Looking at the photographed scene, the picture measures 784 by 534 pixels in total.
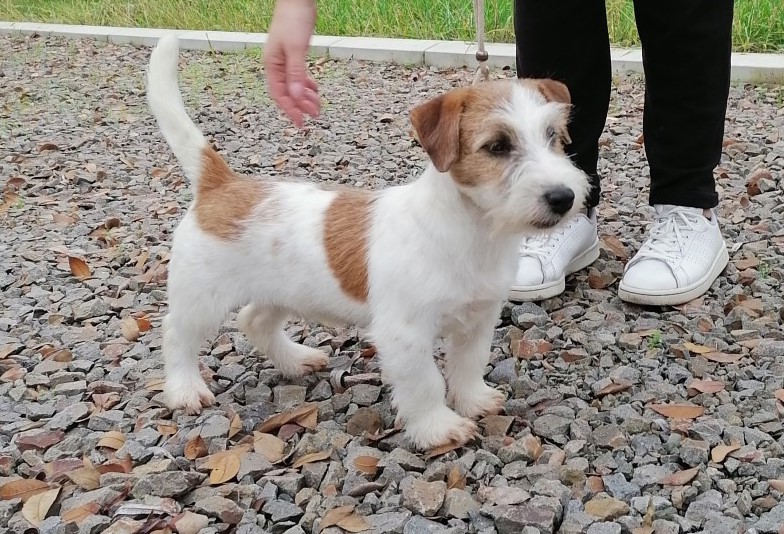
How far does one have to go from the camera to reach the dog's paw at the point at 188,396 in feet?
8.50

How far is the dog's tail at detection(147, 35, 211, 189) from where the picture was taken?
2619mm

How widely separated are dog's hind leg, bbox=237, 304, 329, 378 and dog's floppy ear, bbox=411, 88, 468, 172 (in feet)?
2.88

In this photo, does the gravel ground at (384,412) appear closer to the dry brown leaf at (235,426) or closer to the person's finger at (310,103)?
the dry brown leaf at (235,426)

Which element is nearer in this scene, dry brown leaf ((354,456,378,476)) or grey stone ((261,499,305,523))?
grey stone ((261,499,305,523))

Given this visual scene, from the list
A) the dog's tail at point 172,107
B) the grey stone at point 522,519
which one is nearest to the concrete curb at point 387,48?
the dog's tail at point 172,107

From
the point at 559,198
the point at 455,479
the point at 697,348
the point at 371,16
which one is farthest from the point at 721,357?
the point at 371,16

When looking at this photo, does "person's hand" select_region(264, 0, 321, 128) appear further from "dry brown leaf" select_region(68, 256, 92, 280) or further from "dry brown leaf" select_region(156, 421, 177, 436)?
"dry brown leaf" select_region(68, 256, 92, 280)

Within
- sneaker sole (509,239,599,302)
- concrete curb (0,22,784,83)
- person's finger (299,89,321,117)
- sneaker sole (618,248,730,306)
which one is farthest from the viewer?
concrete curb (0,22,784,83)

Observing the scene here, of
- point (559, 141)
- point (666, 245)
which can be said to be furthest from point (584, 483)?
point (666, 245)

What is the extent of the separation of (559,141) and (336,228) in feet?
2.38

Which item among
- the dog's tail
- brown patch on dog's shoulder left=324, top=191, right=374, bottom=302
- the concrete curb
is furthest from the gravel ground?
the concrete curb

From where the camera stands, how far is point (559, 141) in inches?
92.7

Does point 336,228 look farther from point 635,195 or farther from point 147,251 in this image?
point 635,195

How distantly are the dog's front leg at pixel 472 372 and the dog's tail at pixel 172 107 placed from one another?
104 centimetres
